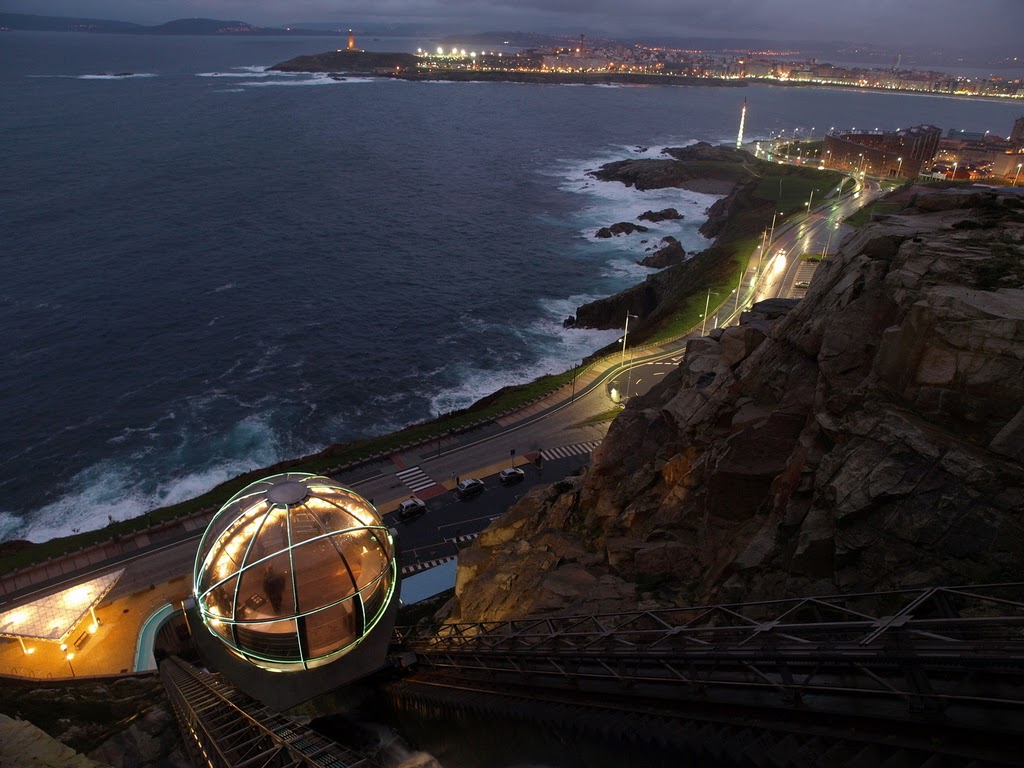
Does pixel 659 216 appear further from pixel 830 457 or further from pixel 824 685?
pixel 824 685

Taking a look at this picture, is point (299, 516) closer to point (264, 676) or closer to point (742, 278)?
point (264, 676)

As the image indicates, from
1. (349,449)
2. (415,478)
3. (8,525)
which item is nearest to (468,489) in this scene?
(415,478)

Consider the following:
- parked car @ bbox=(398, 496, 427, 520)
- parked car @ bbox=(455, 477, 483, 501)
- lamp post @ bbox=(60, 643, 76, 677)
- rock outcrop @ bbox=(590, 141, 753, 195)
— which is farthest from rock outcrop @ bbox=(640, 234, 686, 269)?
lamp post @ bbox=(60, 643, 76, 677)

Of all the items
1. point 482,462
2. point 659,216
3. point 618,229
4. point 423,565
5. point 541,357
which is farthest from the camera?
point 659,216

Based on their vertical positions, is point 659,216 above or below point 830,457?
below

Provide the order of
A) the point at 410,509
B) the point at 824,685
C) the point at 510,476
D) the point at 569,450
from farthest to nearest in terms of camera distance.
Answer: the point at 569,450, the point at 510,476, the point at 410,509, the point at 824,685
